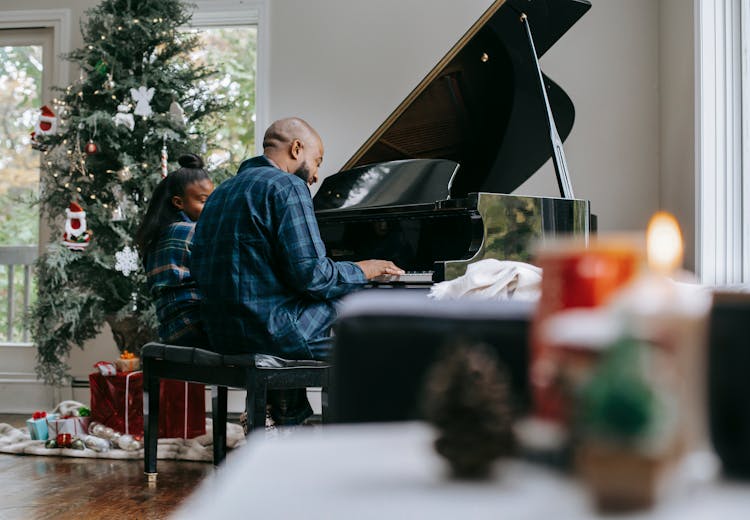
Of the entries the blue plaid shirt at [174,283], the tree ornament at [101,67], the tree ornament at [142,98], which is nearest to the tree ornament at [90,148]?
the tree ornament at [142,98]

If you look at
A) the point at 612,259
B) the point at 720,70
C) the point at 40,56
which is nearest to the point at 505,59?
the point at 720,70

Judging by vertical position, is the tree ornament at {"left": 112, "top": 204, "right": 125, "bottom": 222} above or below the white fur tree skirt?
above

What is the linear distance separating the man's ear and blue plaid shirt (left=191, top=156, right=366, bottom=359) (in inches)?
10.4

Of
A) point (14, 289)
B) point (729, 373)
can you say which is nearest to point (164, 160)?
point (14, 289)

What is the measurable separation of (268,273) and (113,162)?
2.15 m

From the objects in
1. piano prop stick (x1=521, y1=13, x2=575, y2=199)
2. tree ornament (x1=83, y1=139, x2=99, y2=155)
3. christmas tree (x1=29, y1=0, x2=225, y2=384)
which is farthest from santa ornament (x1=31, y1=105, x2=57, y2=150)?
piano prop stick (x1=521, y1=13, x2=575, y2=199)

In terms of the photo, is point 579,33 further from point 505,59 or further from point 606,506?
point 606,506

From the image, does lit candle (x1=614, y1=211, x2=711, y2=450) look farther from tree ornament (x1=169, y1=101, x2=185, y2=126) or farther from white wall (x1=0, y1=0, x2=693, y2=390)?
tree ornament (x1=169, y1=101, x2=185, y2=126)

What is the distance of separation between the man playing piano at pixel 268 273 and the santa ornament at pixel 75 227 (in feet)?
5.87

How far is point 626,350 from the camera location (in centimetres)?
37

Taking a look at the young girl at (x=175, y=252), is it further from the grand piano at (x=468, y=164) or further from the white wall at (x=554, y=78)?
the white wall at (x=554, y=78)

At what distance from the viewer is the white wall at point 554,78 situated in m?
4.55

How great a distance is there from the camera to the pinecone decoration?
1.43ft

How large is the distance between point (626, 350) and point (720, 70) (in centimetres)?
352
